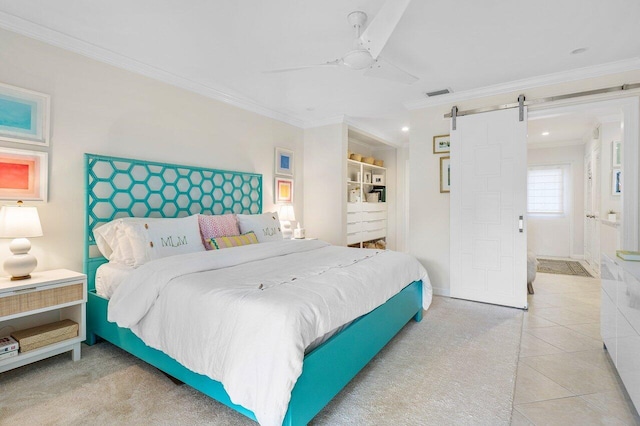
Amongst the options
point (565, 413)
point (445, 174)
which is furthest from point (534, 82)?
point (565, 413)

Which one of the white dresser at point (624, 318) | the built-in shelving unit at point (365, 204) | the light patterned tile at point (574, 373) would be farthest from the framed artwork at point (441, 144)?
the light patterned tile at point (574, 373)

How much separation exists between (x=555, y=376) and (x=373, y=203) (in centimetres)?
438

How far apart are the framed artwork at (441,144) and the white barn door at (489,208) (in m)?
→ 0.13

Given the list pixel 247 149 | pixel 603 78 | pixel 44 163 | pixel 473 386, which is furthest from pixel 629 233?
pixel 44 163

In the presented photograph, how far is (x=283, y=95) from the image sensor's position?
12.9ft

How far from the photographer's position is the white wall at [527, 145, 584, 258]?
653 cm

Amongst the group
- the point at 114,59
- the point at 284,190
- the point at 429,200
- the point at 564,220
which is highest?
the point at 114,59

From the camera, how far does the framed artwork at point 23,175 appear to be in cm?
231

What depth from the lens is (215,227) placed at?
3197 millimetres

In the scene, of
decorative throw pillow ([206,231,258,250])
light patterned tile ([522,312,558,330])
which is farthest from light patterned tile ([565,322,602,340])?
decorative throw pillow ([206,231,258,250])

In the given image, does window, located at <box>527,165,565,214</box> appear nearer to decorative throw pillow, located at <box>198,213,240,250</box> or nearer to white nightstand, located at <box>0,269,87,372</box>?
decorative throw pillow, located at <box>198,213,240,250</box>

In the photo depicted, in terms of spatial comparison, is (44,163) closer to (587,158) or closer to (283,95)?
(283,95)

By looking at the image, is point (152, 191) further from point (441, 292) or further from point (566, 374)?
point (566, 374)

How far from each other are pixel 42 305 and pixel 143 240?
73 centimetres
